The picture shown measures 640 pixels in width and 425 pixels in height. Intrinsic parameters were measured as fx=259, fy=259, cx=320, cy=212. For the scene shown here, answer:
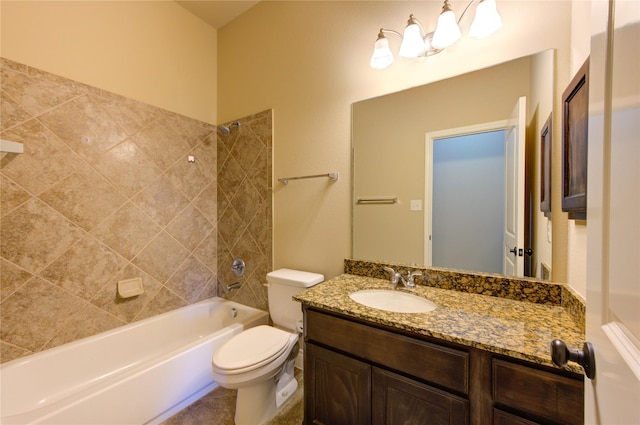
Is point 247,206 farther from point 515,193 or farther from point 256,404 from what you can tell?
point 515,193

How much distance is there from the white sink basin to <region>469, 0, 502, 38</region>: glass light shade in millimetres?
1304

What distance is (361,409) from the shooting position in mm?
1104

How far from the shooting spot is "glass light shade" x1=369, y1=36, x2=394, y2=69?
1458 mm

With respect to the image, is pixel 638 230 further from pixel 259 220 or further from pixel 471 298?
pixel 259 220

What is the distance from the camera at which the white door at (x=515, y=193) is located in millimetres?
1233

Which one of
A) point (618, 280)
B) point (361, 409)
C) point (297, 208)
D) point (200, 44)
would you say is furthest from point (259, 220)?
point (618, 280)

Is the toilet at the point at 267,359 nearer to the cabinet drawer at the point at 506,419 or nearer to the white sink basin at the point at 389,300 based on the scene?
the white sink basin at the point at 389,300

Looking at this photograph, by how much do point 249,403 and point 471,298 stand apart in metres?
1.31

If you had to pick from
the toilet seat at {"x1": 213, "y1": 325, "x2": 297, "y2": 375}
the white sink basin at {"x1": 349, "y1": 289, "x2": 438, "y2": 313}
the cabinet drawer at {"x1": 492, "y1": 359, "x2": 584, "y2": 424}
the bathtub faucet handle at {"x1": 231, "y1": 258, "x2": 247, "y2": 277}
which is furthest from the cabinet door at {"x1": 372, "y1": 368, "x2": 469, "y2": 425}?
the bathtub faucet handle at {"x1": 231, "y1": 258, "x2": 247, "y2": 277}

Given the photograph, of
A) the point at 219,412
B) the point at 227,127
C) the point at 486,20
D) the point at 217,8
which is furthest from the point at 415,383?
the point at 217,8

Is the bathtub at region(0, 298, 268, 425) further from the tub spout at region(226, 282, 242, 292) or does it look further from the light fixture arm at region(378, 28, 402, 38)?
the light fixture arm at region(378, 28, 402, 38)

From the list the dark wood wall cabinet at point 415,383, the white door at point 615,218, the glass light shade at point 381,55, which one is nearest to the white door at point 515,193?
the dark wood wall cabinet at point 415,383

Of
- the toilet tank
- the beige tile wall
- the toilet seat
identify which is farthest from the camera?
the beige tile wall

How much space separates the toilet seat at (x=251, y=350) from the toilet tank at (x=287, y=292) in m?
0.15
